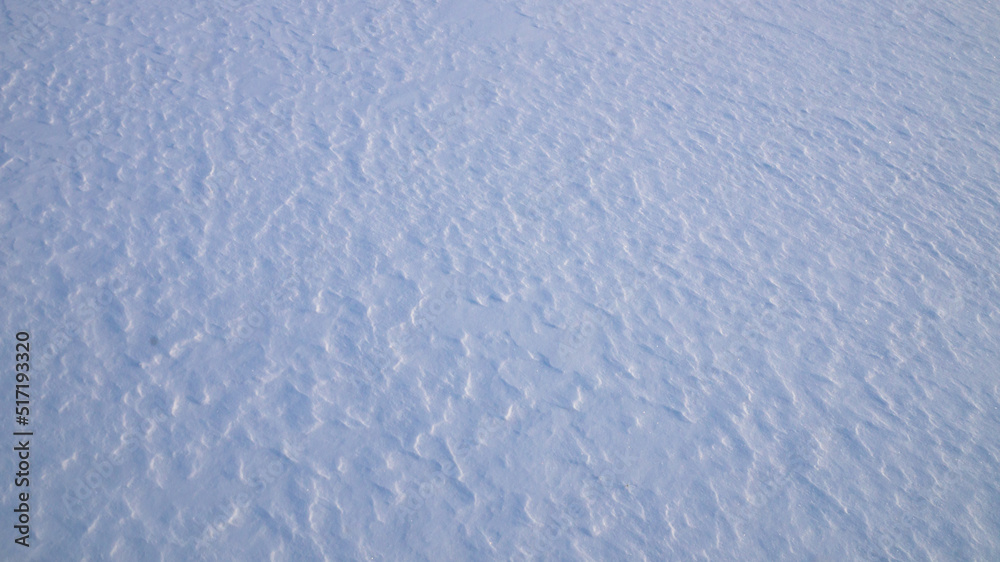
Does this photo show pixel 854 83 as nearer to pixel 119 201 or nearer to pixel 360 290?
pixel 360 290

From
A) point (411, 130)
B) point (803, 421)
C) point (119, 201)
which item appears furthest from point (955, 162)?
point (119, 201)

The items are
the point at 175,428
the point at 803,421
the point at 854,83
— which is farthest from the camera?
the point at 854,83

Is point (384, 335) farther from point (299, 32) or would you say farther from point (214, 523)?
point (299, 32)

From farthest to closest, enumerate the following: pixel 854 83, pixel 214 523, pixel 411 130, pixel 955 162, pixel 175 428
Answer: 1. pixel 854 83
2. pixel 955 162
3. pixel 411 130
4. pixel 175 428
5. pixel 214 523

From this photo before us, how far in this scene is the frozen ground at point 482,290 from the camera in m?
1.29

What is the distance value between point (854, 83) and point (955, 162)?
49cm

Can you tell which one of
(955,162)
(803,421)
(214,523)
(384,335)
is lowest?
(214,523)

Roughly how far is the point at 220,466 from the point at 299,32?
5.48 feet

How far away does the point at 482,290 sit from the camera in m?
1.68

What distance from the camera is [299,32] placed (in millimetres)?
2373

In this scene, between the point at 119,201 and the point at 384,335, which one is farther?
the point at 119,201

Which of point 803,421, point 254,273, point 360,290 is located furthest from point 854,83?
point 254,273

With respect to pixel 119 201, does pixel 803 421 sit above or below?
above

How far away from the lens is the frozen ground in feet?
4.24
